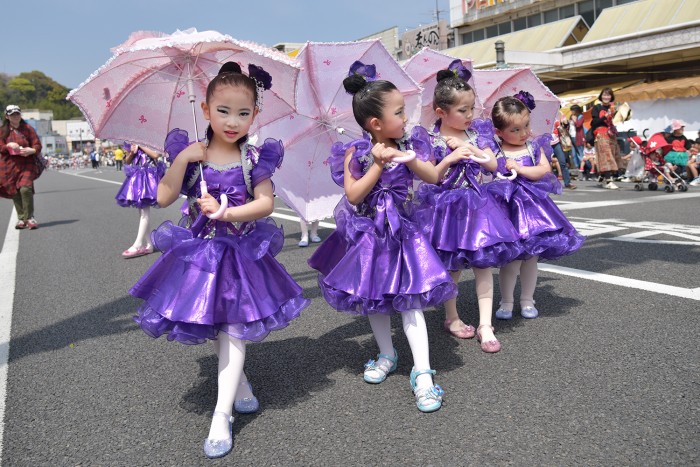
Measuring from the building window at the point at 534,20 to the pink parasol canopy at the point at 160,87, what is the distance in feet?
104

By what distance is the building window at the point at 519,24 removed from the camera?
32906mm

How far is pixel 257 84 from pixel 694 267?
420 centimetres

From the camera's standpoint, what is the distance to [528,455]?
235 centimetres

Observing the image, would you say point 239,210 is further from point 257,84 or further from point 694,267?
point 694,267

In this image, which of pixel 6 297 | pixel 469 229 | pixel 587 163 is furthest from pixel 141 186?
pixel 587 163

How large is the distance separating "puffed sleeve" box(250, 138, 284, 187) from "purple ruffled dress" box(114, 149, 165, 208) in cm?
469

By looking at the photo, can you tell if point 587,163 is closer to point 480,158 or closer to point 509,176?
point 509,176

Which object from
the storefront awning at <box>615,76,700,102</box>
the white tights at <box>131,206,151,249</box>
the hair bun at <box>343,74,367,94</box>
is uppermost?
the storefront awning at <box>615,76,700,102</box>

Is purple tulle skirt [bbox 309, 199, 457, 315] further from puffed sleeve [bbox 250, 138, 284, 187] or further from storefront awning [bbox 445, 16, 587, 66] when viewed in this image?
storefront awning [bbox 445, 16, 587, 66]

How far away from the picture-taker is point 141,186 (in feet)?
24.5

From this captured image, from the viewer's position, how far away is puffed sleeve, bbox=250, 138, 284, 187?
2.88 m

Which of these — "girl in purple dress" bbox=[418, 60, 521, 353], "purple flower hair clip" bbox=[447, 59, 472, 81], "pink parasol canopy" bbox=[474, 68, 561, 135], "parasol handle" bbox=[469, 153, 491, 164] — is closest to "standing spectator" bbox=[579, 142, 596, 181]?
"pink parasol canopy" bbox=[474, 68, 561, 135]

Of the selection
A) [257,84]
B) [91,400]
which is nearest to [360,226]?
[257,84]

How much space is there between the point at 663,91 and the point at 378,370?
1926 centimetres
